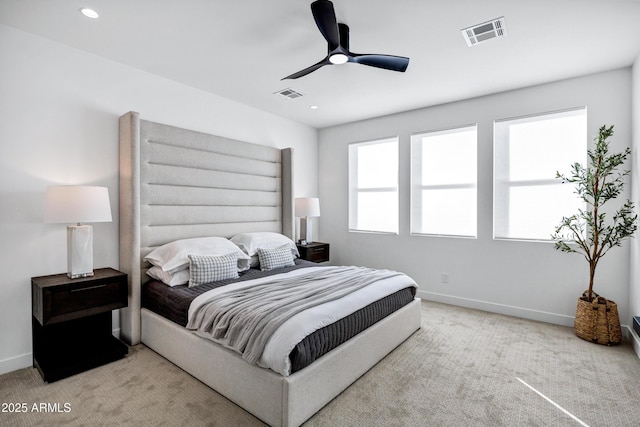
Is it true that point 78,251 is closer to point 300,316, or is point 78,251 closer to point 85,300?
point 85,300

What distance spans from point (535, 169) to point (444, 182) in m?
1.06

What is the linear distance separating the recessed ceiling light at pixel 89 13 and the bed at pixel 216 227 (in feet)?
2.67

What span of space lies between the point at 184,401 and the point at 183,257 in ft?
4.20

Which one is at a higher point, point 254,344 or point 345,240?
point 345,240

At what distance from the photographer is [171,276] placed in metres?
2.90

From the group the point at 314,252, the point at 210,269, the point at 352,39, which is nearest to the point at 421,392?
the point at 210,269

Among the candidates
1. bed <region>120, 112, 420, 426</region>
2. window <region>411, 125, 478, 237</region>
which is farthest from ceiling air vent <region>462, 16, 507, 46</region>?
bed <region>120, 112, 420, 426</region>

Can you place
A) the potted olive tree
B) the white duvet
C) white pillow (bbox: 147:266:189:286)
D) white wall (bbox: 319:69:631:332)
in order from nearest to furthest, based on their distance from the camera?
the white duvet, white pillow (bbox: 147:266:189:286), the potted olive tree, white wall (bbox: 319:69:631:332)

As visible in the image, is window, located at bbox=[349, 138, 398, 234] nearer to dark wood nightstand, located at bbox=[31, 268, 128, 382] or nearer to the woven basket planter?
the woven basket planter

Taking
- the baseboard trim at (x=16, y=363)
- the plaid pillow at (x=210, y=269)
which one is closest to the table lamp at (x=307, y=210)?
the plaid pillow at (x=210, y=269)

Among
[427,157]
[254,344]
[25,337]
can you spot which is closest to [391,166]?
[427,157]

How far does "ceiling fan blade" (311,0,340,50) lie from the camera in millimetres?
1941

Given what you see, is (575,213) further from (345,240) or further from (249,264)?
(249,264)

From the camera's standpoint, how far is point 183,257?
3008mm
